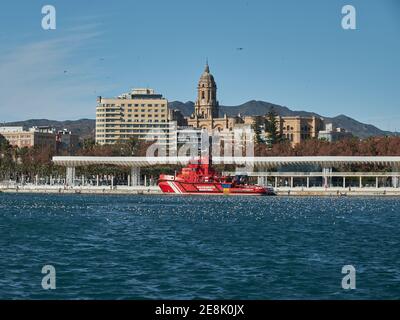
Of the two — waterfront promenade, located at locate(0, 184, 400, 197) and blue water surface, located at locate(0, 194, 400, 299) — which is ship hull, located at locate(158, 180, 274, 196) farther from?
blue water surface, located at locate(0, 194, 400, 299)

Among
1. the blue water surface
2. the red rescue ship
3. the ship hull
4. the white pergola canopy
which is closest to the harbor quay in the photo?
the white pergola canopy

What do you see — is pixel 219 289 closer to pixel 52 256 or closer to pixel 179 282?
pixel 179 282

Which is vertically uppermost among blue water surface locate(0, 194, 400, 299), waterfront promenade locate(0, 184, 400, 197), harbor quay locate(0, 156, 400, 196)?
harbor quay locate(0, 156, 400, 196)

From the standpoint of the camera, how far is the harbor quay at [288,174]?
156 m

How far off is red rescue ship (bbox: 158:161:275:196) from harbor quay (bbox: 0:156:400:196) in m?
4.57

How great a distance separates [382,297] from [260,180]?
5413 inches

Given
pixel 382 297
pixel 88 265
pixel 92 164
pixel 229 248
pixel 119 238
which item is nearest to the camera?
pixel 382 297

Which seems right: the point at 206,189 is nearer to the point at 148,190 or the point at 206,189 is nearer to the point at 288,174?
the point at 148,190

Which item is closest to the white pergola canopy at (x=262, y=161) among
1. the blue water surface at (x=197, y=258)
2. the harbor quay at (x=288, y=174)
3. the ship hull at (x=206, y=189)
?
the harbor quay at (x=288, y=174)

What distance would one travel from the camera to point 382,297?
31234 mm

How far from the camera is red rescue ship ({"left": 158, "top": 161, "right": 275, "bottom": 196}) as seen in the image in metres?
152

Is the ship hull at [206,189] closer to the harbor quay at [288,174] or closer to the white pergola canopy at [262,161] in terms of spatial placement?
the harbor quay at [288,174]

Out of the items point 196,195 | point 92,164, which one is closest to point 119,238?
point 196,195

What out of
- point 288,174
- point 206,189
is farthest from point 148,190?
point 288,174
